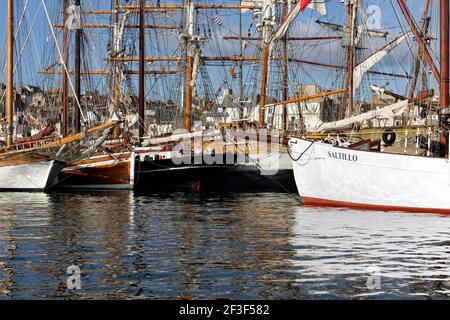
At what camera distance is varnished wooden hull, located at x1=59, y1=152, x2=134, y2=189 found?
2247 inches

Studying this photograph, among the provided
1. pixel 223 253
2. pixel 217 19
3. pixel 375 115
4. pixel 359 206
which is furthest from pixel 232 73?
pixel 223 253

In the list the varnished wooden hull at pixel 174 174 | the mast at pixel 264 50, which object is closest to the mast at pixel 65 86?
the varnished wooden hull at pixel 174 174

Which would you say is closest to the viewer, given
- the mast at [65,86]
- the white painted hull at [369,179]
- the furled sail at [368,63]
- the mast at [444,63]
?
the white painted hull at [369,179]

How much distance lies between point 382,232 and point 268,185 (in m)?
30.9

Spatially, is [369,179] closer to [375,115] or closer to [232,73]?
[375,115]

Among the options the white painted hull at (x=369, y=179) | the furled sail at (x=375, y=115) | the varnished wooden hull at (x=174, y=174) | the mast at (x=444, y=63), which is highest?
the mast at (x=444, y=63)

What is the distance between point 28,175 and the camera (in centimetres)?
5422

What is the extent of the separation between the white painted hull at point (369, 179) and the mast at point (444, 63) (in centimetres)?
208

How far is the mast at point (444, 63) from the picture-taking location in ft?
123

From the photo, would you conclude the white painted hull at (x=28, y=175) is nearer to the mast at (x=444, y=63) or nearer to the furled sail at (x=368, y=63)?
the mast at (x=444, y=63)

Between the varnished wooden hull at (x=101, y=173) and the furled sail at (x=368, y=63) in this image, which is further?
the furled sail at (x=368, y=63)

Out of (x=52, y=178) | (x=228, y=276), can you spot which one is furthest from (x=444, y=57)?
(x=52, y=178)

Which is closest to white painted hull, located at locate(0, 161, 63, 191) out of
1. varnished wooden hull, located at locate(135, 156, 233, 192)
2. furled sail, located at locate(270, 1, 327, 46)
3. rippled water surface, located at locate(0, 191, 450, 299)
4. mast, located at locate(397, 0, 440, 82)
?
varnished wooden hull, located at locate(135, 156, 233, 192)

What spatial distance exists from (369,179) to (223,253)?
1605 centimetres
